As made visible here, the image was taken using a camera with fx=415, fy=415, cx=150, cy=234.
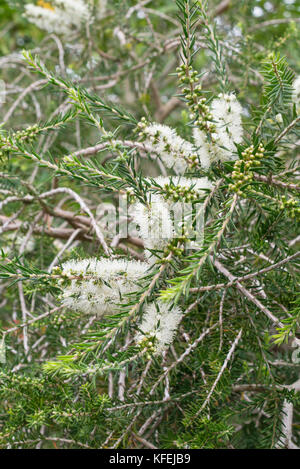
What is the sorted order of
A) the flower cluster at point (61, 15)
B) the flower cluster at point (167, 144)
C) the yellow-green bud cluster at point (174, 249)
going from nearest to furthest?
the yellow-green bud cluster at point (174, 249), the flower cluster at point (167, 144), the flower cluster at point (61, 15)

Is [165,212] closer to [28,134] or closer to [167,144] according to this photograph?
[167,144]

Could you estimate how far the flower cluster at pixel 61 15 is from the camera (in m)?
1.88

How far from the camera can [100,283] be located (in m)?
0.80

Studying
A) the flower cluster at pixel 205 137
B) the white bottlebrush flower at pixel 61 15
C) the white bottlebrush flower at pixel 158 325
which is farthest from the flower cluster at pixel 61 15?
the white bottlebrush flower at pixel 158 325

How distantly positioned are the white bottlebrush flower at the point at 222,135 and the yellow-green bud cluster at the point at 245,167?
0.13ft

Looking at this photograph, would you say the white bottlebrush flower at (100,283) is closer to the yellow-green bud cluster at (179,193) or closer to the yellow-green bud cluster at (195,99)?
the yellow-green bud cluster at (179,193)

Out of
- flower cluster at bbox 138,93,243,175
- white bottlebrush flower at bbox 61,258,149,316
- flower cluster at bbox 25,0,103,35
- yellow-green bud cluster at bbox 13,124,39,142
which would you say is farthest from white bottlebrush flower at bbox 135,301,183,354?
flower cluster at bbox 25,0,103,35

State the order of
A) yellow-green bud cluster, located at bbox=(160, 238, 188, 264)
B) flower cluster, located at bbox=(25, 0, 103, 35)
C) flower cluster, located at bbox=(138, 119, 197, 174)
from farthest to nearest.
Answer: flower cluster, located at bbox=(25, 0, 103, 35)
flower cluster, located at bbox=(138, 119, 197, 174)
yellow-green bud cluster, located at bbox=(160, 238, 188, 264)

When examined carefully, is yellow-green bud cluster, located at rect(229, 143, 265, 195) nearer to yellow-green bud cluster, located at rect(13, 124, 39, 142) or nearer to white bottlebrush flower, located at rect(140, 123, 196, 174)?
white bottlebrush flower, located at rect(140, 123, 196, 174)

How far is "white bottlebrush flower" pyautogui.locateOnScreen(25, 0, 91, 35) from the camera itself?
6.16 ft

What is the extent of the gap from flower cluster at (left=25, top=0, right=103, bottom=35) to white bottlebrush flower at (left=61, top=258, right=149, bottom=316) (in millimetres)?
1459
